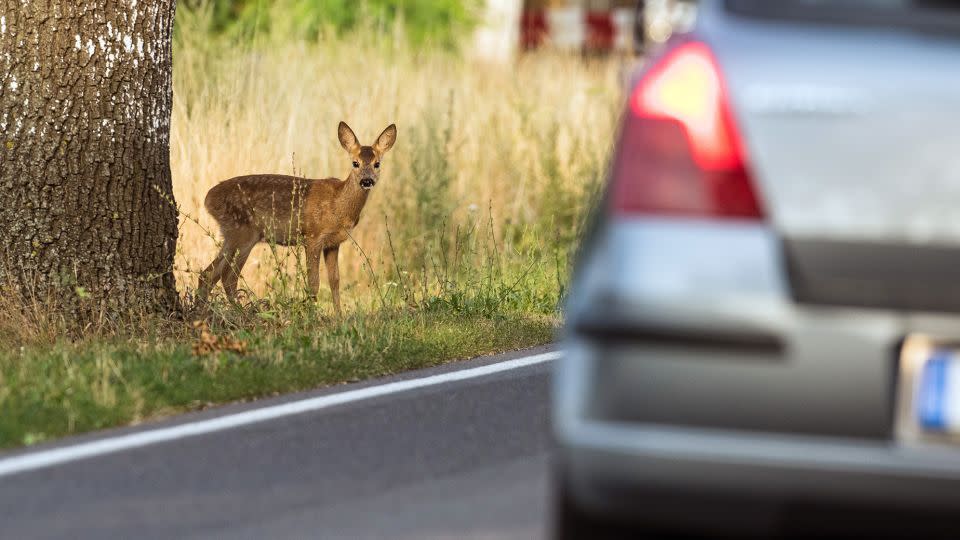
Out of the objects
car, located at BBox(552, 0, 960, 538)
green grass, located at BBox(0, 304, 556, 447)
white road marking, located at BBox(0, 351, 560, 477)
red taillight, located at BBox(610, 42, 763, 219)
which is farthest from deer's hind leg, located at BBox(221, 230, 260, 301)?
car, located at BBox(552, 0, 960, 538)

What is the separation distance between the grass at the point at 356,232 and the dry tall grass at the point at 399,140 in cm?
2

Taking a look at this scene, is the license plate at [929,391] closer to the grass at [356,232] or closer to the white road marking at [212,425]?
the white road marking at [212,425]

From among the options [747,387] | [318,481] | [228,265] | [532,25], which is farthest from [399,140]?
[532,25]

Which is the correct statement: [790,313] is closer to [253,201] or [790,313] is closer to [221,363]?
[221,363]

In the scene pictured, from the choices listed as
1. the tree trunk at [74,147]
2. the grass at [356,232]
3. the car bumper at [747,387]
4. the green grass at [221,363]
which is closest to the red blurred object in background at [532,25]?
the grass at [356,232]

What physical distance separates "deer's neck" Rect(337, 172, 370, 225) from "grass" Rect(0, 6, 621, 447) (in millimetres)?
255

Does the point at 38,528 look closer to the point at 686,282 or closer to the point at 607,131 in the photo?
the point at 686,282

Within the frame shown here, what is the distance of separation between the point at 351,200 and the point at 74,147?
2955 millimetres

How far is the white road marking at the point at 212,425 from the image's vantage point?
232 inches

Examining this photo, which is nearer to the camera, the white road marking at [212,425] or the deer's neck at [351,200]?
the white road marking at [212,425]

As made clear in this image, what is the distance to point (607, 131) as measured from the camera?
14859 mm

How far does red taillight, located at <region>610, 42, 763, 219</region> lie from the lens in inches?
140

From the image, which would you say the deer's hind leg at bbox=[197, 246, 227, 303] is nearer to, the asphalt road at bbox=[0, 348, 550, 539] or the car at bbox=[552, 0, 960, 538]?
the asphalt road at bbox=[0, 348, 550, 539]

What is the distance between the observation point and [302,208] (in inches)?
433
